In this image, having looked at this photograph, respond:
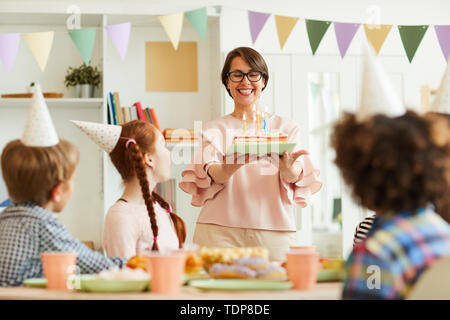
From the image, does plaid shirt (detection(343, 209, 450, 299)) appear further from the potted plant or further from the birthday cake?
the potted plant

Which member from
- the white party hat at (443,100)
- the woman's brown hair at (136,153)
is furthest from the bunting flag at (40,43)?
the white party hat at (443,100)

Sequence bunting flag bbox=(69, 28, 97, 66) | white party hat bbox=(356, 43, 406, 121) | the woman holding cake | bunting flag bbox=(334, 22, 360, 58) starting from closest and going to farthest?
white party hat bbox=(356, 43, 406, 121), the woman holding cake, bunting flag bbox=(69, 28, 97, 66), bunting flag bbox=(334, 22, 360, 58)

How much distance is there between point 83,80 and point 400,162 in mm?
2907

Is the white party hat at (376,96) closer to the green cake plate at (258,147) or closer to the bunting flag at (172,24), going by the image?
the green cake plate at (258,147)

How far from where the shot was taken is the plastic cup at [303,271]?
1134mm

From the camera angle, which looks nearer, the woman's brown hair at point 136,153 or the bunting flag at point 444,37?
the woman's brown hair at point 136,153

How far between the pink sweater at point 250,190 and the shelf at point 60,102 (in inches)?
61.5

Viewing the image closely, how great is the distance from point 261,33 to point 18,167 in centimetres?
259

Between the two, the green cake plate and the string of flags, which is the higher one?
the string of flags

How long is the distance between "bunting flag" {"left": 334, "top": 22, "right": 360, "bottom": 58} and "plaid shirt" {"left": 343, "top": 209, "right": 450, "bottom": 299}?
2464 mm

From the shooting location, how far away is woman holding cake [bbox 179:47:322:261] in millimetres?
2070

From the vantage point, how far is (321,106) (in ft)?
12.0

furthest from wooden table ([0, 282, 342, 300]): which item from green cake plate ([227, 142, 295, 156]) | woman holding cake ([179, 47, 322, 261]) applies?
woman holding cake ([179, 47, 322, 261])

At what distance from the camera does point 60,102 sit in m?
3.52
